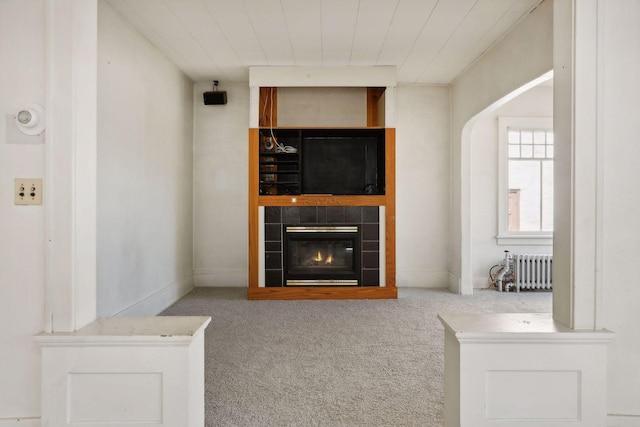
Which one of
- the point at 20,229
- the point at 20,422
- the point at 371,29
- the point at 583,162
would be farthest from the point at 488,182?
the point at 20,422

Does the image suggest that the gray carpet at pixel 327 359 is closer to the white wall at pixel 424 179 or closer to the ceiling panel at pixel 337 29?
the white wall at pixel 424 179

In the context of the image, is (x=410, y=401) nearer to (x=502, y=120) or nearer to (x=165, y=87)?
(x=165, y=87)

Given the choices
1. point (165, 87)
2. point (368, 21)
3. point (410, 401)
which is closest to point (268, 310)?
point (410, 401)

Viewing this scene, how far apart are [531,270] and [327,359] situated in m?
3.47

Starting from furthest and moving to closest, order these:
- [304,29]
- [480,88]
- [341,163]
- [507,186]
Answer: [507,186] → [341,163] → [480,88] → [304,29]

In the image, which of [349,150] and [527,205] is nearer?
[349,150]

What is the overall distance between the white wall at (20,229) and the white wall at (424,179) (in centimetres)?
427

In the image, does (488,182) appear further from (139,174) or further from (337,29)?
(139,174)

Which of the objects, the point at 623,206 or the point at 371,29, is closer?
the point at 623,206

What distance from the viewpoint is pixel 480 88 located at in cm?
427

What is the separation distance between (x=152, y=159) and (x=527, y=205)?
460cm

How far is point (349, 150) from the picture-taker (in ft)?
16.1

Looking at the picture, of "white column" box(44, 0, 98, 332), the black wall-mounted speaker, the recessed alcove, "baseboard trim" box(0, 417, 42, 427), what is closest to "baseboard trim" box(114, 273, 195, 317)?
the recessed alcove

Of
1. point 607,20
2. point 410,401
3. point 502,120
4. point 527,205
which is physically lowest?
point 410,401
